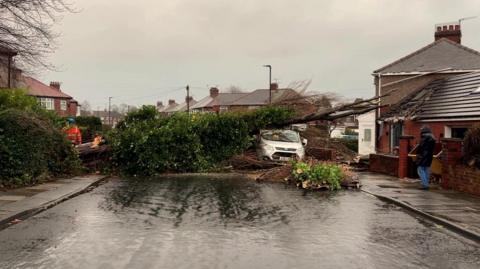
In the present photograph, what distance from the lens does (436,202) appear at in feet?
40.6

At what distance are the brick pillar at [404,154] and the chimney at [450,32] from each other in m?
19.0

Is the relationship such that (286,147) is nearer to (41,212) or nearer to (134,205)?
(134,205)

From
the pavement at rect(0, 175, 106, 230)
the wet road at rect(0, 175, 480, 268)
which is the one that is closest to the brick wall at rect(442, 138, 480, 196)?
the wet road at rect(0, 175, 480, 268)

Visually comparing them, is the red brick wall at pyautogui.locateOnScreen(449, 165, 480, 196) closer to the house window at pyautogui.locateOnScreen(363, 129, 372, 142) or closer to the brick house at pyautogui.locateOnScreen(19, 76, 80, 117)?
the house window at pyautogui.locateOnScreen(363, 129, 372, 142)

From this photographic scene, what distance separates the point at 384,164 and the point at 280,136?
192 inches

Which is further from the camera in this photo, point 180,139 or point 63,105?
point 63,105

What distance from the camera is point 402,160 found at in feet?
61.3

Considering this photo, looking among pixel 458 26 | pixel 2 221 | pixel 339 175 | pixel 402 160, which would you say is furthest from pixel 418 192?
pixel 458 26

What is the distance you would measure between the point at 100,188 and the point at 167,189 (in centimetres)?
221

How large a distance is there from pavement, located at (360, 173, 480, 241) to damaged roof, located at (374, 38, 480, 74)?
575 inches

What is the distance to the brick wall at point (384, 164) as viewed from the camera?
20047 millimetres

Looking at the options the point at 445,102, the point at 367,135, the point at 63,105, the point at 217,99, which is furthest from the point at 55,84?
the point at 445,102

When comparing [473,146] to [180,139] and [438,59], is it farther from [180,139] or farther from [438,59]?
[438,59]

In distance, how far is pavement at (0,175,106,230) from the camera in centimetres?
1029
